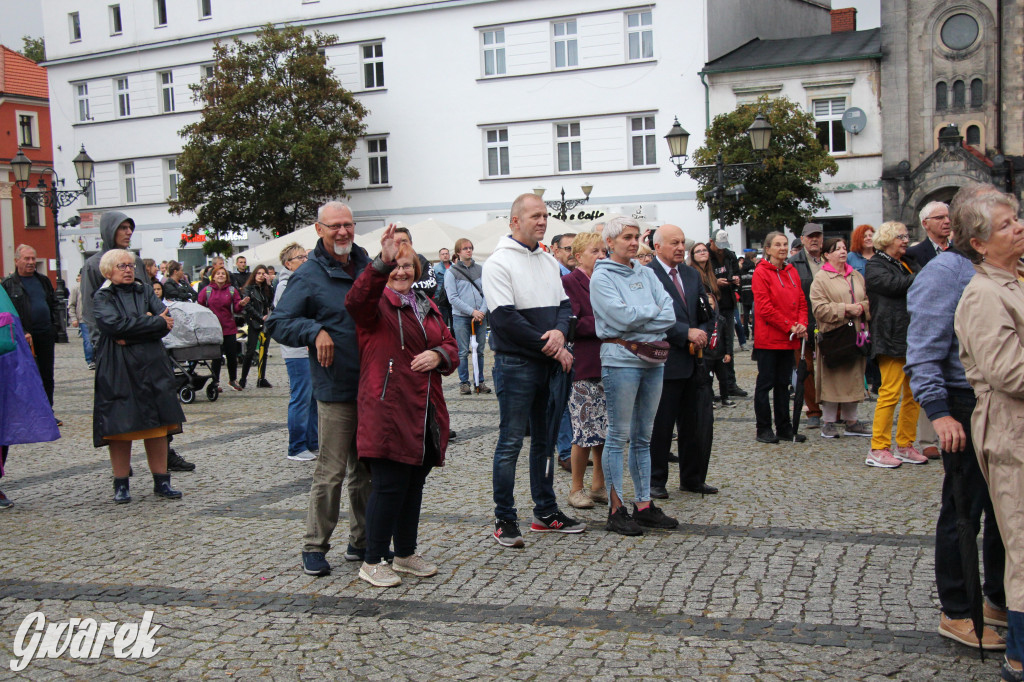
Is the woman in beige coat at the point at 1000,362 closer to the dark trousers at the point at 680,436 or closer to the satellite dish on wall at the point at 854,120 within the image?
the dark trousers at the point at 680,436

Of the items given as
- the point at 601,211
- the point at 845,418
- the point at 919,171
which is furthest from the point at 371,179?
the point at 845,418

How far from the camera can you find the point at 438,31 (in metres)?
37.5

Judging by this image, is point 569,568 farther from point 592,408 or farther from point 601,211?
point 601,211

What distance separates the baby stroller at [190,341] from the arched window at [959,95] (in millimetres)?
26126

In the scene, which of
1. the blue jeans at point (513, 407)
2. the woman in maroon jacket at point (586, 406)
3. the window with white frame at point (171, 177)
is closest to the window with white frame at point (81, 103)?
the window with white frame at point (171, 177)

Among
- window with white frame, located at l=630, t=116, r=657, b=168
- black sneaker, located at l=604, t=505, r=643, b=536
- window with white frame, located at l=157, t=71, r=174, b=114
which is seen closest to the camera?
black sneaker, located at l=604, t=505, r=643, b=536

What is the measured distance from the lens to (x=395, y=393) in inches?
204

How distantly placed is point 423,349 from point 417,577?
1.27 metres

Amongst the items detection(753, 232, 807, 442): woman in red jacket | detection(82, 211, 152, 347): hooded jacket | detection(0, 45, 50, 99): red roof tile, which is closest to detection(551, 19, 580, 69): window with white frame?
detection(753, 232, 807, 442): woman in red jacket

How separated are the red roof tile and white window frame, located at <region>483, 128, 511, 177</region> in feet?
103

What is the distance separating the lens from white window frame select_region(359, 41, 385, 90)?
39.0m

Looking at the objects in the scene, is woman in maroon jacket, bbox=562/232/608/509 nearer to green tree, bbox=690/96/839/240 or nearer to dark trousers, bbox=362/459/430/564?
dark trousers, bbox=362/459/430/564

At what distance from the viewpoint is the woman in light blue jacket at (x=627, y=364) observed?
6324mm

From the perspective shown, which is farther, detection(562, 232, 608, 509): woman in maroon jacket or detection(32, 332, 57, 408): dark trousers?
detection(32, 332, 57, 408): dark trousers
